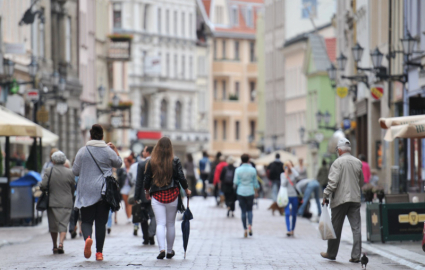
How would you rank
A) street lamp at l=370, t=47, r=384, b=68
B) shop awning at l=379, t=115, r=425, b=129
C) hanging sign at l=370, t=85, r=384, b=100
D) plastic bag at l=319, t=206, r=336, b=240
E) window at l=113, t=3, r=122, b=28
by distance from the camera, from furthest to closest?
1. window at l=113, t=3, r=122, b=28
2. hanging sign at l=370, t=85, r=384, b=100
3. street lamp at l=370, t=47, r=384, b=68
4. shop awning at l=379, t=115, r=425, b=129
5. plastic bag at l=319, t=206, r=336, b=240

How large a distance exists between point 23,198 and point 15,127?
213 cm

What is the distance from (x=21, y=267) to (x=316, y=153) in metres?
56.0

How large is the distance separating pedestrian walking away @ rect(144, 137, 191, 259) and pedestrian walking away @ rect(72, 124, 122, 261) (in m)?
0.54

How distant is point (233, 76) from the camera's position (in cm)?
11019

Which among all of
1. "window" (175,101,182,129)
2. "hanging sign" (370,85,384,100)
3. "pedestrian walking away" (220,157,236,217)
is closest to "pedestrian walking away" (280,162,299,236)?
"pedestrian walking away" (220,157,236,217)

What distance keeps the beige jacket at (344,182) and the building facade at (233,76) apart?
9115cm

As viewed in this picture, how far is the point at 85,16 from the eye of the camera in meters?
57.8

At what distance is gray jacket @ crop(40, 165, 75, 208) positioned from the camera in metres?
18.0

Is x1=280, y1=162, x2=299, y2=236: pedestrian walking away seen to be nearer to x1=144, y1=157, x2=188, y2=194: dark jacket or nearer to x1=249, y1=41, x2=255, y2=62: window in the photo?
x1=144, y1=157, x2=188, y2=194: dark jacket

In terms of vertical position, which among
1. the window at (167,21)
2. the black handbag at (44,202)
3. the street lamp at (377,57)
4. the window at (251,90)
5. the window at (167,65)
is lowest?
the black handbag at (44,202)

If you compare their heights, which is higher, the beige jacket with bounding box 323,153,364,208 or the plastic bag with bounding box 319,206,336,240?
the beige jacket with bounding box 323,153,364,208

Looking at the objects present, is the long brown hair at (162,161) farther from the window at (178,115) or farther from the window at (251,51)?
the window at (251,51)

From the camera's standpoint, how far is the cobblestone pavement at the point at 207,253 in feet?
49.8

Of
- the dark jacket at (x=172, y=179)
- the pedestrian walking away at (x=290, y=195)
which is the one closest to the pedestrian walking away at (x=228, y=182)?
the pedestrian walking away at (x=290, y=195)
